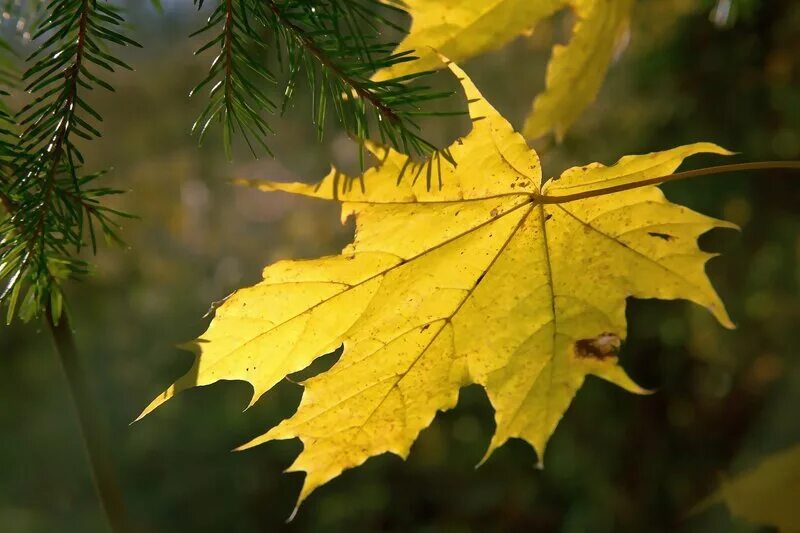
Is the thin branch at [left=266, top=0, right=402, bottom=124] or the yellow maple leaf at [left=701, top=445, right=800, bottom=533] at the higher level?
the thin branch at [left=266, top=0, right=402, bottom=124]

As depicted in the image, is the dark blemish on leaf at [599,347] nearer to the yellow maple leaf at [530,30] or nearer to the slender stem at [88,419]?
the yellow maple leaf at [530,30]

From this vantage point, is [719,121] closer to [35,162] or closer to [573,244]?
[573,244]

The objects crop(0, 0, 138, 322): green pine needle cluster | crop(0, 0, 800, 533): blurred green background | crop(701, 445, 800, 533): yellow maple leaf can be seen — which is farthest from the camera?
crop(0, 0, 800, 533): blurred green background

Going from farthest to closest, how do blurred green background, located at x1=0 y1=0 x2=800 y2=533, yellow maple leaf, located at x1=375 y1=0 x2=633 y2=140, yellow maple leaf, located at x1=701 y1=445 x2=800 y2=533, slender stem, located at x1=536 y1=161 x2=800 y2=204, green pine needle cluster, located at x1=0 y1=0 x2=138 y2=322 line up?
blurred green background, located at x1=0 y1=0 x2=800 y2=533 < yellow maple leaf, located at x1=701 y1=445 x2=800 y2=533 < yellow maple leaf, located at x1=375 y1=0 x2=633 y2=140 < slender stem, located at x1=536 y1=161 x2=800 y2=204 < green pine needle cluster, located at x1=0 y1=0 x2=138 y2=322

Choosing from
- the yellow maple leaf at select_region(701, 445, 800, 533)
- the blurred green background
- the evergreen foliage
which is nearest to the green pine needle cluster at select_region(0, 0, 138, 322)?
the evergreen foliage

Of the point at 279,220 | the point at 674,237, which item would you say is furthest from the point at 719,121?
the point at 279,220

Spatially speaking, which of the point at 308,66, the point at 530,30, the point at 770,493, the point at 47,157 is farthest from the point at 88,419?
the point at 770,493

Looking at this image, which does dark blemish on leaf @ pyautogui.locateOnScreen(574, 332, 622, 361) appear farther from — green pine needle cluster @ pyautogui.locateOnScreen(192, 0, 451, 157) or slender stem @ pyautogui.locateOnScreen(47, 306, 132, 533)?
slender stem @ pyautogui.locateOnScreen(47, 306, 132, 533)
